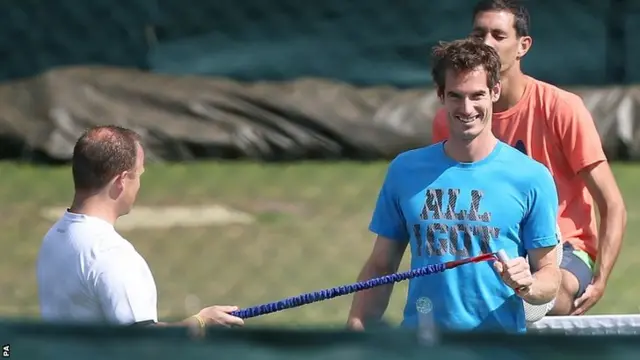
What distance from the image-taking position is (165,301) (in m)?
6.83

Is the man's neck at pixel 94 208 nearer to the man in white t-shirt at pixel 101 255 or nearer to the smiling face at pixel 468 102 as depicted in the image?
the man in white t-shirt at pixel 101 255

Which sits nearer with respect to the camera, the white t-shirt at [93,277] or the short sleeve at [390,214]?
the white t-shirt at [93,277]

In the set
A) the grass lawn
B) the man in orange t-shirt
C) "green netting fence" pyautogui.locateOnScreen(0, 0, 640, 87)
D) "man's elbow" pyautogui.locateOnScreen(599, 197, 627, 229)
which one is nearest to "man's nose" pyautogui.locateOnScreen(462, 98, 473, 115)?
the man in orange t-shirt

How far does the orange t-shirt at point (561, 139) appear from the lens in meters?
4.82

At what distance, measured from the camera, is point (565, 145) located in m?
4.85

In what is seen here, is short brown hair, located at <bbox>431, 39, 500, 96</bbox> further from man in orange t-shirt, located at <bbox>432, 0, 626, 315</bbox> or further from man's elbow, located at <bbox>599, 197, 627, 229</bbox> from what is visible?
man's elbow, located at <bbox>599, 197, 627, 229</bbox>

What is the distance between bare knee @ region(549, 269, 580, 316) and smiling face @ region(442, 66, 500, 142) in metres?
0.87

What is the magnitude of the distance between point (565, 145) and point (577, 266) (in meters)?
0.43

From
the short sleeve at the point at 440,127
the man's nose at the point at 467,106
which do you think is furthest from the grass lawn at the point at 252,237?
the man's nose at the point at 467,106

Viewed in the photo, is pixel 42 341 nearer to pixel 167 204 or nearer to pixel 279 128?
pixel 167 204

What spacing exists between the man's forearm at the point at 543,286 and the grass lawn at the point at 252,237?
8.13 ft

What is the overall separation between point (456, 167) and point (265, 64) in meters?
7.40

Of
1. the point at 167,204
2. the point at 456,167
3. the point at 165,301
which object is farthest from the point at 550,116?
the point at 167,204

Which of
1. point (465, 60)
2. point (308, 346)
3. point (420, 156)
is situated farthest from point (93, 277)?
point (308, 346)
